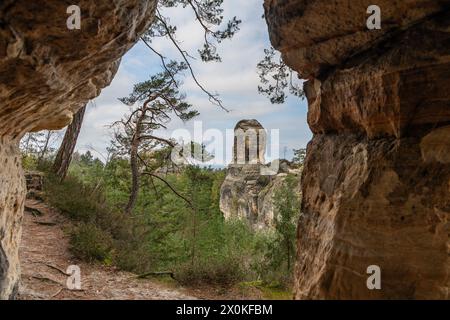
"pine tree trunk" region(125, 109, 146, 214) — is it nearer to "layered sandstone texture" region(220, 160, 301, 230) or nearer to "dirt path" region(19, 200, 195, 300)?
"dirt path" region(19, 200, 195, 300)

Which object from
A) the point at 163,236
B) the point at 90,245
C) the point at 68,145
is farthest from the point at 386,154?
the point at 163,236

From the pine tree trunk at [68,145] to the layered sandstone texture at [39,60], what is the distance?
6.34m

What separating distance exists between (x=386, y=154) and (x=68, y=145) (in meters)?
10.6

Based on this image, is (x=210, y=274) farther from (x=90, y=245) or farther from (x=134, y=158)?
(x=134, y=158)

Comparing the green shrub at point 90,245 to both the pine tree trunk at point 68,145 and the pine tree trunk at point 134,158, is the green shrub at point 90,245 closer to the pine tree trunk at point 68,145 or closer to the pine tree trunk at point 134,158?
the pine tree trunk at point 68,145

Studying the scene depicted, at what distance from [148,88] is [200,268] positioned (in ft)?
23.0

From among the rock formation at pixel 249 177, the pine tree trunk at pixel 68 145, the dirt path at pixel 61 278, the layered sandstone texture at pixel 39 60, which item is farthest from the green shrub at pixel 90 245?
the rock formation at pixel 249 177

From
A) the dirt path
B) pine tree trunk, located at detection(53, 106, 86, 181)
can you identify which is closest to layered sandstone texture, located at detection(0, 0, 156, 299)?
the dirt path

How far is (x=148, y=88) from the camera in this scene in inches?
477

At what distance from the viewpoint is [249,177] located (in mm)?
30391

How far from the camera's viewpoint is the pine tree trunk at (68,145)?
11.1 metres
